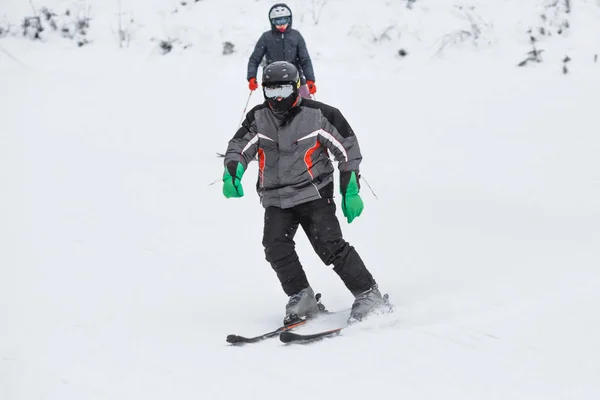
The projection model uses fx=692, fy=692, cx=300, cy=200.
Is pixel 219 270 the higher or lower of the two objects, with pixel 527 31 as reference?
lower

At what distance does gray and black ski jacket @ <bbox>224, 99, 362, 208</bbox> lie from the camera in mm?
4348

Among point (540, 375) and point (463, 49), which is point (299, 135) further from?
point (463, 49)

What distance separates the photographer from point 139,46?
12633 millimetres

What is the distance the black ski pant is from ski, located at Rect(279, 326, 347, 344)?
0.52m

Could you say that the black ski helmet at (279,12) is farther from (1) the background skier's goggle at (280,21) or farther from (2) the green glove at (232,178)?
(2) the green glove at (232,178)

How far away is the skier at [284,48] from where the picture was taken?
8273 millimetres

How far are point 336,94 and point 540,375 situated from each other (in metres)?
8.35

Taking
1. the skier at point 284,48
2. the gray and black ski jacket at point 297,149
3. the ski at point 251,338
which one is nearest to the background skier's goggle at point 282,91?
the gray and black ski jacket at point 297,149

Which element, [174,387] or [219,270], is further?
[219,270]

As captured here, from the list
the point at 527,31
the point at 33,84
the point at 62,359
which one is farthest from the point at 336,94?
the point at 62,359

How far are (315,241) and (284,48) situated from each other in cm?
441

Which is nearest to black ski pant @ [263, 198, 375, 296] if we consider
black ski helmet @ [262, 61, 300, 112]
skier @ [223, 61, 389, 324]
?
skier @ [223, 61, 389, 324]

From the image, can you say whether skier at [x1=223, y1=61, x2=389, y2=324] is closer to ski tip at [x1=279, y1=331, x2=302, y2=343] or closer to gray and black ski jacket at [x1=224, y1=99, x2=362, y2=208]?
gray and black ski jacket at [x1=224, y1=99, x2=362, y2=208]

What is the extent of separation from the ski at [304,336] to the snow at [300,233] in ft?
0.19
